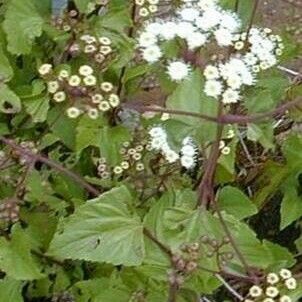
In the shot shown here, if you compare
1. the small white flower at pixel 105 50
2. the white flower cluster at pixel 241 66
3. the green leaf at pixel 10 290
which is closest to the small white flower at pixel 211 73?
the white flower cluster at pixel 241 66

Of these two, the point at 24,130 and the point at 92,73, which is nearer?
the point at 92,73

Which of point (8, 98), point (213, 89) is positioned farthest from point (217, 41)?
point (8, 98)

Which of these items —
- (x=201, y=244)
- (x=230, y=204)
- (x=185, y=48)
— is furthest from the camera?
(x=230, y=204)

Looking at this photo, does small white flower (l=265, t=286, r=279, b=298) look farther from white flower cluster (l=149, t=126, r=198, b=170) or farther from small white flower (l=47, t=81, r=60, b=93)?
small white flower (l=47, t=81, r=60, b=93)

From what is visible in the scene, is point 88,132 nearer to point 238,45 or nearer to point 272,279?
point 238,45

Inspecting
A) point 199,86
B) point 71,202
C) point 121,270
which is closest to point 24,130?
point 71,202

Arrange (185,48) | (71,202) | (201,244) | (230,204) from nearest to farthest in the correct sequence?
1. (201,244)
2. (185,48)
3. (230,204)
4. (71,202)

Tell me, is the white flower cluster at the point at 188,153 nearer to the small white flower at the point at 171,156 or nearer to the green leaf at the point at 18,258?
the small white flower at the point at 171,156

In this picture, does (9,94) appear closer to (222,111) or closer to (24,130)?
(24,130)

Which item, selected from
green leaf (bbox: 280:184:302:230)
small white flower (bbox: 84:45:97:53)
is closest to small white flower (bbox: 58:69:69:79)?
small white flower (bbox: 84:45:97:53)
